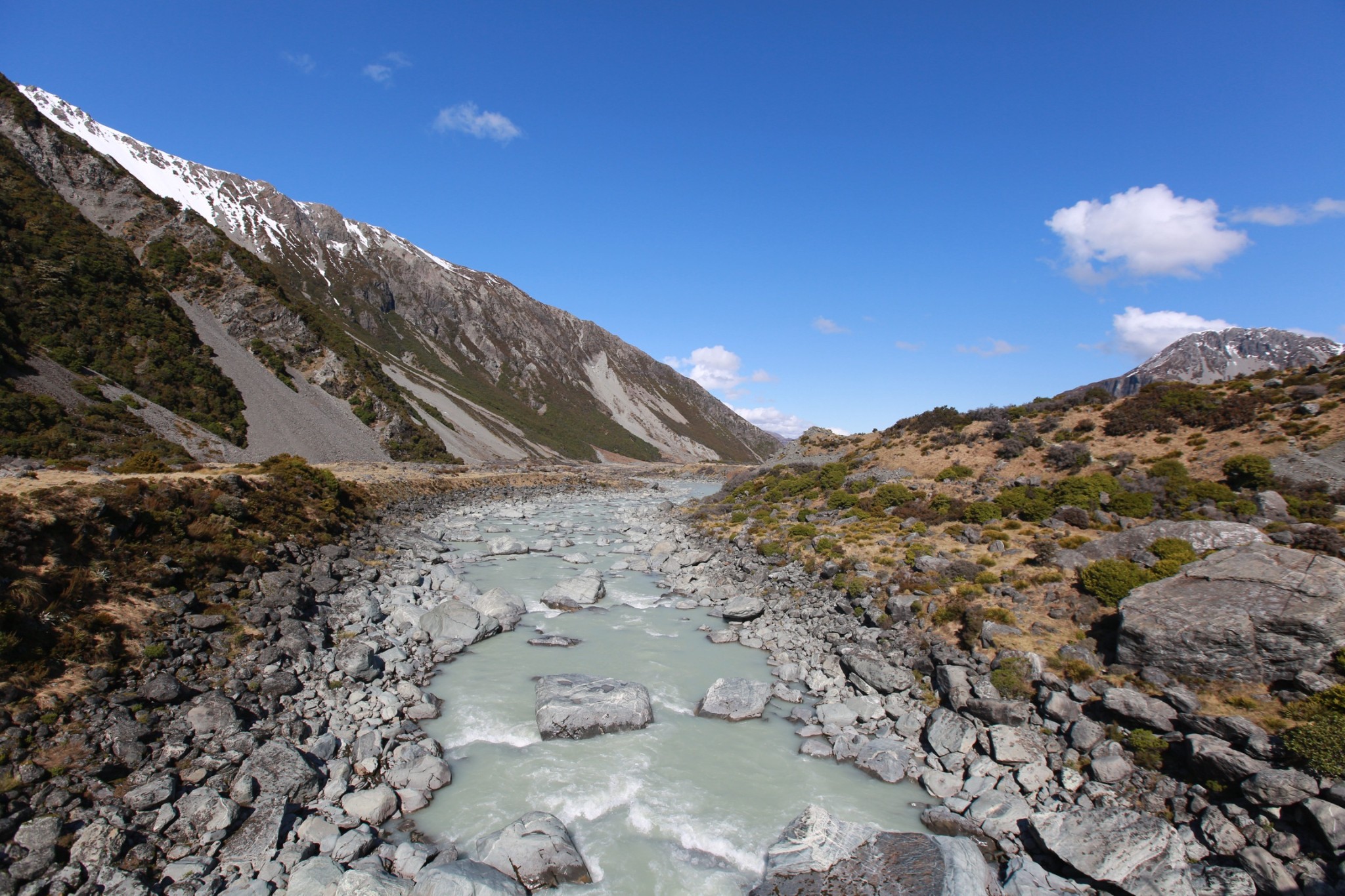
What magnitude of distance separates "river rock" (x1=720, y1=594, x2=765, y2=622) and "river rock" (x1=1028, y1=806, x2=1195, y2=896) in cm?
1229

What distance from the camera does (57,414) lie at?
34938mm

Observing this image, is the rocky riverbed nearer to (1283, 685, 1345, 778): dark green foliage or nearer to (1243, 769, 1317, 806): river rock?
(1243, 769, 1317, 806): river rock

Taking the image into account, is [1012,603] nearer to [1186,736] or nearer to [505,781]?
[1186,736]

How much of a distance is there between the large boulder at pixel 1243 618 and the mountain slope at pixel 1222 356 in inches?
1432

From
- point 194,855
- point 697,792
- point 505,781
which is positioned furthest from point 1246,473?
point 194,855

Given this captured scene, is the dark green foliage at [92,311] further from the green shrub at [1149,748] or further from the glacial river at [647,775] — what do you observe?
the green shrub at [1149,748]

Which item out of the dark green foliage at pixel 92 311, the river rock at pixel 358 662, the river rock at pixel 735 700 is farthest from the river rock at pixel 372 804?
the dark green foliage at pixel 92 311

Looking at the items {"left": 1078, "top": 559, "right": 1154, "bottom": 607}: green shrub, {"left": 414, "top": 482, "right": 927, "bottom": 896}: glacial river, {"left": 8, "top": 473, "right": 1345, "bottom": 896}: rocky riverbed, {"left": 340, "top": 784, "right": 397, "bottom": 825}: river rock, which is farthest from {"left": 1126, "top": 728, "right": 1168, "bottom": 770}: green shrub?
{"left": 340, "top": 784, "right": 397, "bottom": 825}: river rock

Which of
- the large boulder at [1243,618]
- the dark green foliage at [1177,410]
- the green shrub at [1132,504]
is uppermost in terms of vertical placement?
the dark green foliage at [1177,410]

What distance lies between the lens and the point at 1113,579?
53.7ft

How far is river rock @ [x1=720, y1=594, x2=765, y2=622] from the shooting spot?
864 inches

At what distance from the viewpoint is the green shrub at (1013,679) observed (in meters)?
13.8

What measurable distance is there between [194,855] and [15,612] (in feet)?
25.4

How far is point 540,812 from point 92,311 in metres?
66.2
